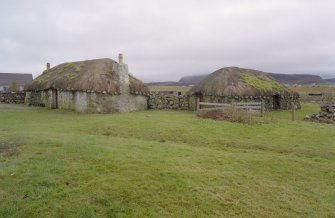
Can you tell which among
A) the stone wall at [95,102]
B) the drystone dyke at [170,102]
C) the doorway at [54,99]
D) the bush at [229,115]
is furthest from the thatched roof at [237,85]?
the doorway at [54,99]

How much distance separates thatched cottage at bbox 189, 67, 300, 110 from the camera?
2928cm

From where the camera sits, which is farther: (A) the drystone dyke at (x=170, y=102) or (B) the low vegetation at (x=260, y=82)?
(B) the low vegetation at (x=260, y=82)

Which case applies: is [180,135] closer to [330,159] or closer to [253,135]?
[253,135]

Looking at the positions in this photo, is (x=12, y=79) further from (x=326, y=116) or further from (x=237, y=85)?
(x=326, y=116)

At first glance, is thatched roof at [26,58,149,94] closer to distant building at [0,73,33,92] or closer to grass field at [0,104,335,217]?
grass field at [0,104,335,217]

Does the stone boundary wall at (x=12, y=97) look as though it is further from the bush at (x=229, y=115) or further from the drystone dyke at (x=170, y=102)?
the bush at (x=229, y=115)

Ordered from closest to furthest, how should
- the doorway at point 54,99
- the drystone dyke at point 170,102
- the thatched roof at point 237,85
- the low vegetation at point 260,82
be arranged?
the thatched roof at point 237,85, the doorway at point 54,99, the drystone dyke at point 170,102, the low vegetation at point 260,82

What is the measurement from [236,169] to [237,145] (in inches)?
147

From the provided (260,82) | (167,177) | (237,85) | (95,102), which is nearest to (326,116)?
(237,85)

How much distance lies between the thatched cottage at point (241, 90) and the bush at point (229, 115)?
25.8 feet

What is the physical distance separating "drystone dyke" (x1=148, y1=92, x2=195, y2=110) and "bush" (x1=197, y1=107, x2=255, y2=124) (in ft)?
28.7

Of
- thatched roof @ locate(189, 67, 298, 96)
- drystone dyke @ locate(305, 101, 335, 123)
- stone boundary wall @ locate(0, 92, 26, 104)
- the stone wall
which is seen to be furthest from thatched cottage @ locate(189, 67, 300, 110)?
stone boundary wall @ locate(0, 92, 26, 104)

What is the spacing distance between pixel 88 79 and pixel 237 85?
1340 cm

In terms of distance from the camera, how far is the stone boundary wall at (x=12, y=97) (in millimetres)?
36069
